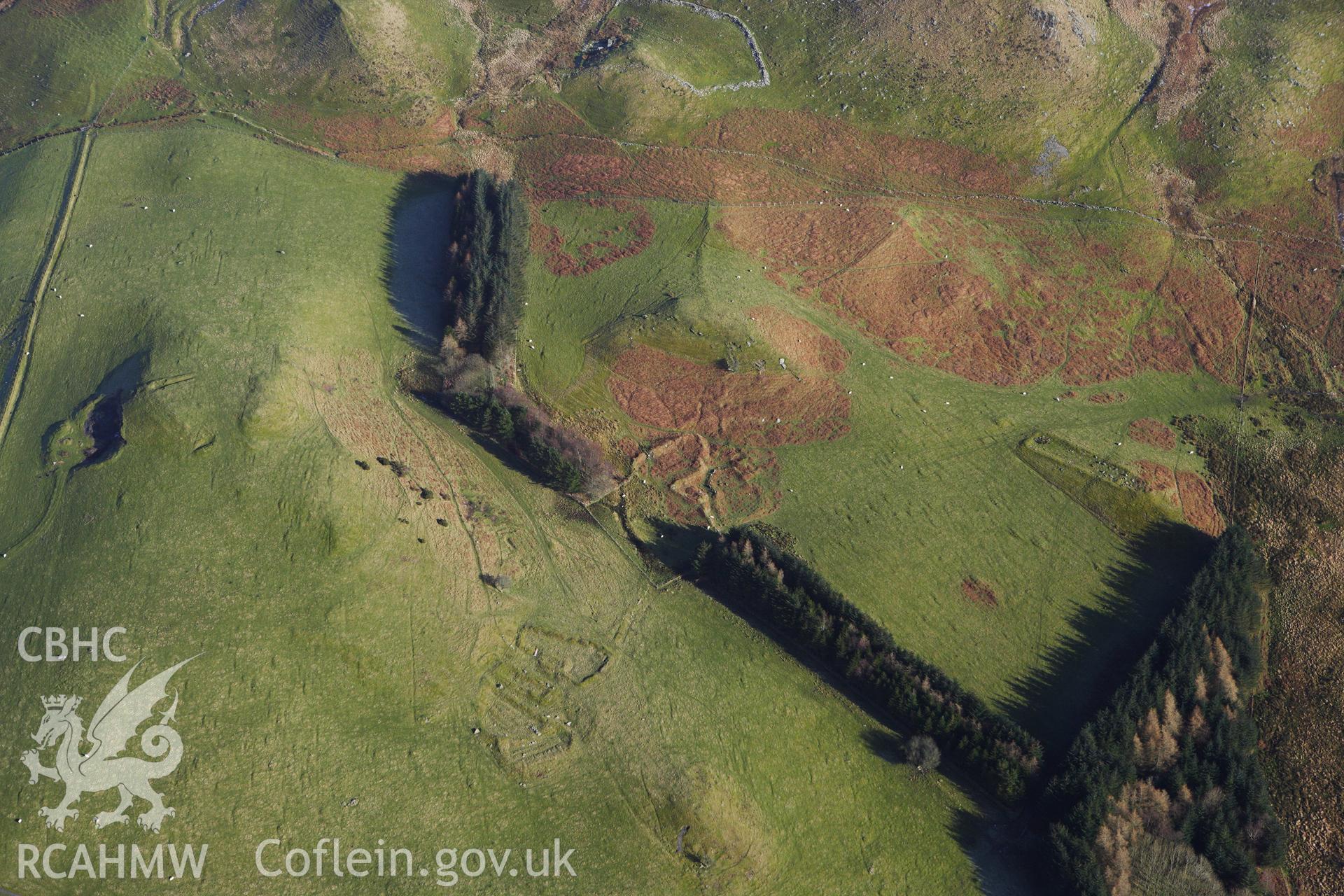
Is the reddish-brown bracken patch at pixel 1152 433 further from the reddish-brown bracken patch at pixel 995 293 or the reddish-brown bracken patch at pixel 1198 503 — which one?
the reddish-brown bracken patch at pixel 995 293

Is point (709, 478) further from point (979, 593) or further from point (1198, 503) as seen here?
point (1198, 503)

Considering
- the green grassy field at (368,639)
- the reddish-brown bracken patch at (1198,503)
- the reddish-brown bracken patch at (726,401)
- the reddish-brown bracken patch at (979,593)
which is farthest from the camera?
the reddish-brown bracken patch at (726,401)

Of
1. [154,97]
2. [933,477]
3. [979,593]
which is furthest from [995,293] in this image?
[154,97]

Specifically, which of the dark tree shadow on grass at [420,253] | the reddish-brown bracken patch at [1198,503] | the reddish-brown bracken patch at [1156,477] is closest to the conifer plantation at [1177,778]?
the reddish-brown bracken patch at [1198,503]

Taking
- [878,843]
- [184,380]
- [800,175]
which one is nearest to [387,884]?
[878,843]

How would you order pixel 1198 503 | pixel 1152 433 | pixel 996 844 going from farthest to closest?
1. pixel 1152 433
2. pixel 1198 503
3. pixel 996 844
